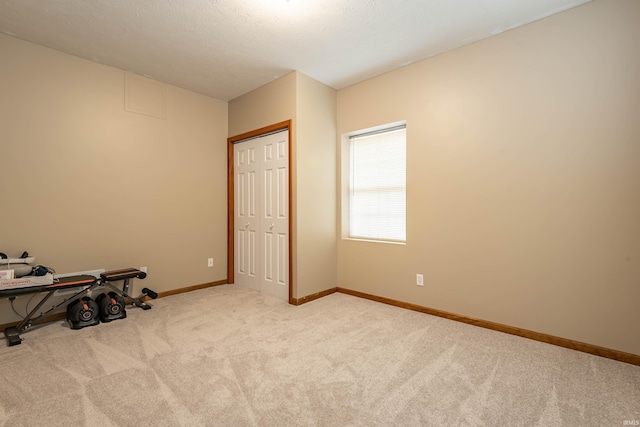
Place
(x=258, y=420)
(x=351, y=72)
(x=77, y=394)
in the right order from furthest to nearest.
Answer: (x=351, y=72) < (x=77, y=394) < (x=258, y=420)

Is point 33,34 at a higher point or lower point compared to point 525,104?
higher

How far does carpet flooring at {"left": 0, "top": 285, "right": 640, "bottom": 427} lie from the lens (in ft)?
5.34

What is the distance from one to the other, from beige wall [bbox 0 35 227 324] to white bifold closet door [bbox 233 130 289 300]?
0.95 feet

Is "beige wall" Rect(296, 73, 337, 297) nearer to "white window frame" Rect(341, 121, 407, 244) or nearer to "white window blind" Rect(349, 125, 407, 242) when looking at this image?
"white window frame" Rect(341, 121, 407, 244)

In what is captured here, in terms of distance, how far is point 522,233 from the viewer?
104 inches

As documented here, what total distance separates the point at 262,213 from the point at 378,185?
1.60 m

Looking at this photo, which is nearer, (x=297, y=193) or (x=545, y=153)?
(x=545, y=153)

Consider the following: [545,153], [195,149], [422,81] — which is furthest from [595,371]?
[195,149]

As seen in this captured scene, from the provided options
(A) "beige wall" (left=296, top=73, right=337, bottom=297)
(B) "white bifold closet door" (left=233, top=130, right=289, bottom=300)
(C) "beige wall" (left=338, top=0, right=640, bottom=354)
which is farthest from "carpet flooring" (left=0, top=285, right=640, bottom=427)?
(B) "white bifold closet door" (left=233, top=130, right=289, bottom=300)

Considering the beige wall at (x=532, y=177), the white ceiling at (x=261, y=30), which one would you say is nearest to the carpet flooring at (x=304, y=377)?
the beige wall at (x=532, y=177)

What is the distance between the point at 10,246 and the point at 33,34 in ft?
6.50

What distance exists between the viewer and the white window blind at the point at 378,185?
358 centimetres

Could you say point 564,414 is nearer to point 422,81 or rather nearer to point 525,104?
point 525,104

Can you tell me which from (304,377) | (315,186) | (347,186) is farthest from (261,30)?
(304,377)
